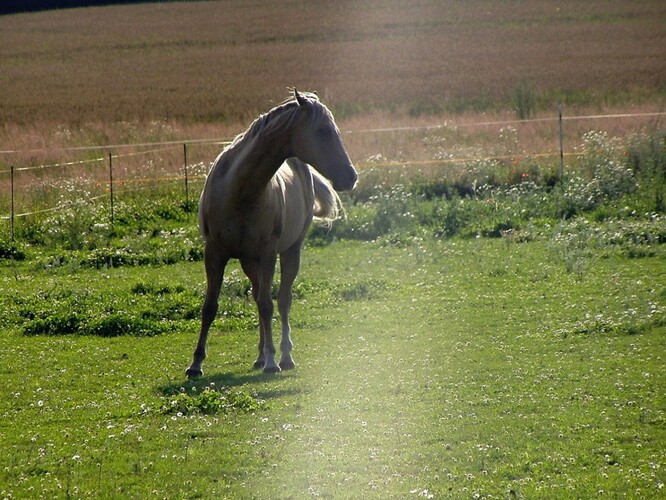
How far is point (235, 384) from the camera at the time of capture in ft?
36.0

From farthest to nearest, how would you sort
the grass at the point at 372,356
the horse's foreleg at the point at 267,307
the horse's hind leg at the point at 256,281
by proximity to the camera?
the horse's hind leg at the point at 256,281
the horse's foreleg at the point at 267,307
the grass at the point at 372,356

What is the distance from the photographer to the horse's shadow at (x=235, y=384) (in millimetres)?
10422

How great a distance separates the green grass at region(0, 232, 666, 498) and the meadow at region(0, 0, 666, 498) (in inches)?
1.4

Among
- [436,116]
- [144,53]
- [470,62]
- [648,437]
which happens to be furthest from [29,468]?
[144,53]

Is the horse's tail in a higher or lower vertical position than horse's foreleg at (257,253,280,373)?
higher

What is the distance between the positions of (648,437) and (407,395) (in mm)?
2505

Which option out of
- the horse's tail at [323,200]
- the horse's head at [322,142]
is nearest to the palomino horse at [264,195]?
the horse's head at [322,142]

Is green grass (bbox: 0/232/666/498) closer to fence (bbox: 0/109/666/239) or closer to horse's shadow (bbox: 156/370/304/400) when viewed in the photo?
horse's shadow (bbox: 156/370/304/400)

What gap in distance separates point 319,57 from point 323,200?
4724 centimetres

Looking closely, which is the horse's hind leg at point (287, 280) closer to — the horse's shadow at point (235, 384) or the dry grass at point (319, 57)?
the horse's shadow at point (235, 384)

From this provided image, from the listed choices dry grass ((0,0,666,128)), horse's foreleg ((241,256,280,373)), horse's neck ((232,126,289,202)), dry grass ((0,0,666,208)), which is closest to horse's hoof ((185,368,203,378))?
horse's foreleg ((241,256,280,373))

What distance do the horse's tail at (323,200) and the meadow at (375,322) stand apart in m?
1.34

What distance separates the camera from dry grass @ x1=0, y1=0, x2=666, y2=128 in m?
45.4

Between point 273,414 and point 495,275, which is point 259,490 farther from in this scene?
point 495,275
